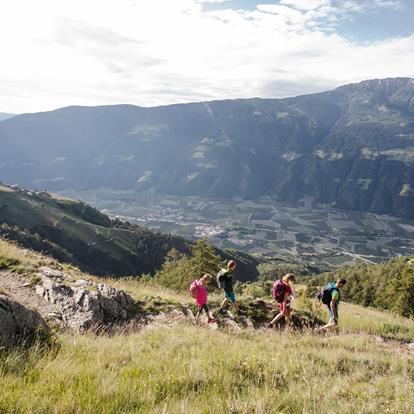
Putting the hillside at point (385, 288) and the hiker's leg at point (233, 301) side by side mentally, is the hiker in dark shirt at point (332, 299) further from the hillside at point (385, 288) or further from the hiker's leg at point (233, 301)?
the hillside at point (385, 288)

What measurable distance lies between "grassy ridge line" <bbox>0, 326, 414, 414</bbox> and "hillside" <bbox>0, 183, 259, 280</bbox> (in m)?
112

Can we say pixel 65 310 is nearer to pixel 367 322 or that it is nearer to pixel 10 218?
pixel 367 322

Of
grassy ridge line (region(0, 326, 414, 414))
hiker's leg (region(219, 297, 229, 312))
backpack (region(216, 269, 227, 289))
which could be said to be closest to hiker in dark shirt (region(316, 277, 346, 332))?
hiker's leg (region(219, 297, 229, 312))

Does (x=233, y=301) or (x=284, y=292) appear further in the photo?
(x=233, y=301)

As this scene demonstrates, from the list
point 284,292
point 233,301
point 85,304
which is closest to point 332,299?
point 284,292

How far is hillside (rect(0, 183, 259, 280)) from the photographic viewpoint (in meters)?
129

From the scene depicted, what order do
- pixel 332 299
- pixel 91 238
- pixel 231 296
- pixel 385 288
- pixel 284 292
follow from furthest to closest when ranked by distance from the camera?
pixel 91 238 < pixel 385 288 < pixel 231 296 < pixel 332 299 < pixel 284 292

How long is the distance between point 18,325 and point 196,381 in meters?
3.52

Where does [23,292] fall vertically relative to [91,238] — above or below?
above

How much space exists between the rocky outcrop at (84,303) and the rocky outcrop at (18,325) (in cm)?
320

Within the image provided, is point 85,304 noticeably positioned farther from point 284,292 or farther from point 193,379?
point 193,379

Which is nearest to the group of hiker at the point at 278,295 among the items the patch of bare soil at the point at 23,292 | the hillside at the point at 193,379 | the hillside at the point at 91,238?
the hillside at the point at 193,379

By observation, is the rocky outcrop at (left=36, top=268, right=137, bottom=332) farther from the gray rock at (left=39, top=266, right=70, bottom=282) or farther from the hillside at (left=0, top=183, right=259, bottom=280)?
the hillside at (left=0, top=183, right=259, bottom=280)

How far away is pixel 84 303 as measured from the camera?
11.4m
